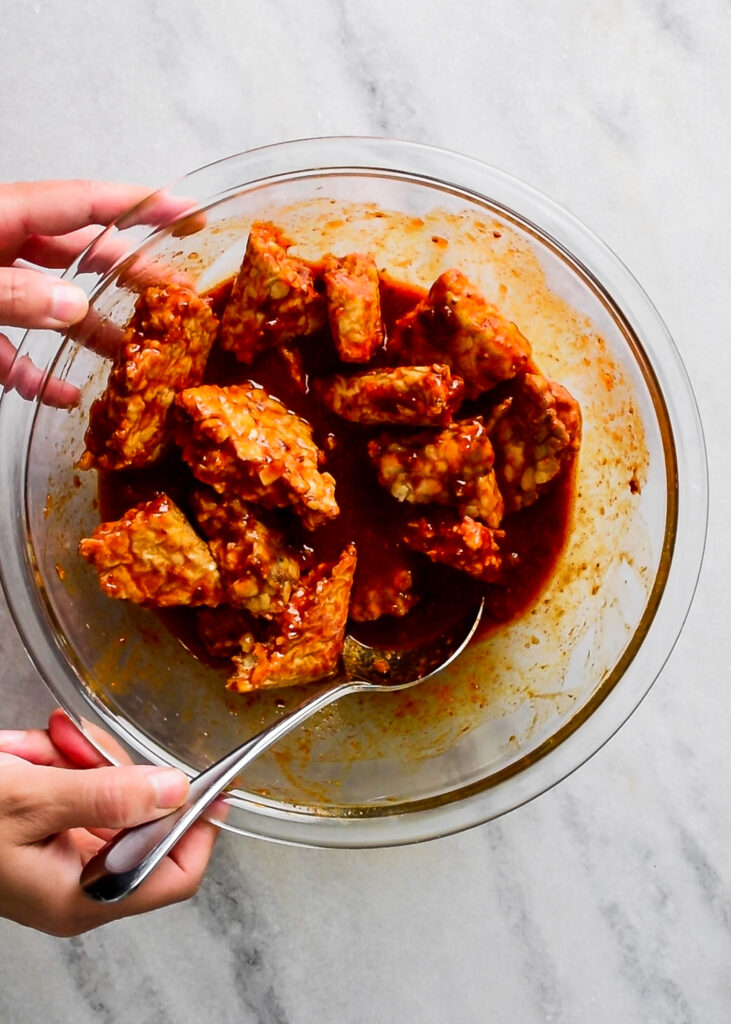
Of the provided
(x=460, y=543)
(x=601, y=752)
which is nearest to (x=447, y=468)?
(x=460, y=543)

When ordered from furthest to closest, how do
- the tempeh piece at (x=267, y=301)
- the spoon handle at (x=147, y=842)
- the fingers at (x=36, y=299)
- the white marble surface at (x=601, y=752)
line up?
the white marble surface at (x=601, y=752) < the tempeh piece at (x=267, y=301) < the fingers at (x=36, y=299) < the spoon handle at (x=147, y=842)

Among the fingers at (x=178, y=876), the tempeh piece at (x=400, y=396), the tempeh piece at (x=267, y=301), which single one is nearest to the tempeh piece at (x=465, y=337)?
the tempeh piece at (x=400, y=396)

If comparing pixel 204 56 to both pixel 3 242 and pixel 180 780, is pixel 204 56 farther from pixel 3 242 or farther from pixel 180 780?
pixel 180 780

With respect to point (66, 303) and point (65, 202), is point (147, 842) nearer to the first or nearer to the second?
point (66, 303)

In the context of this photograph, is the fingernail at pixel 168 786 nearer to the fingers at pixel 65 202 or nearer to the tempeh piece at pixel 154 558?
the tempeh piece at pixel 154 558

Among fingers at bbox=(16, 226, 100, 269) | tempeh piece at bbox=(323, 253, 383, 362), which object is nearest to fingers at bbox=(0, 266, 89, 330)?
fingers at bbox=(16, 226, 100, 269)

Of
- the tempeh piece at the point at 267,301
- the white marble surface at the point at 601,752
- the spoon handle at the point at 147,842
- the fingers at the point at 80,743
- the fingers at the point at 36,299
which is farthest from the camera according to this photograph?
the white marble surface at the point at 601,752

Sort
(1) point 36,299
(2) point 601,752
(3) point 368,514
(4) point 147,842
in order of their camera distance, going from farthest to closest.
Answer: (2) point 601,752
(3) point 368,514
(1) point 36,299
(4) point 147,842
